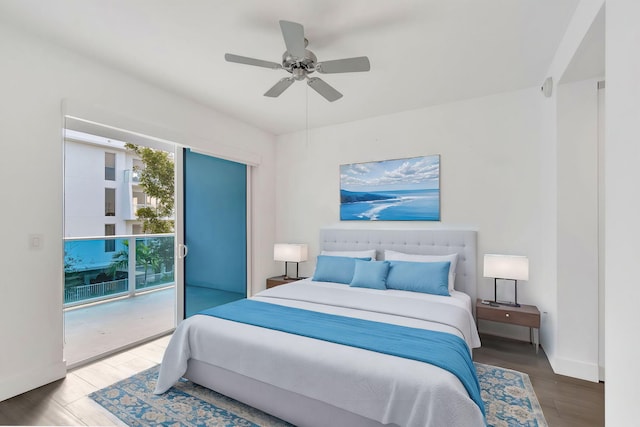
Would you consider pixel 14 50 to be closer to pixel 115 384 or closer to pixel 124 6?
pixel 124 6

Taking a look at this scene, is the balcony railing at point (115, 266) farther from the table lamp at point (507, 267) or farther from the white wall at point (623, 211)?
the white wall at point (623, 211)

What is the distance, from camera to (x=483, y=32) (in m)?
2.27

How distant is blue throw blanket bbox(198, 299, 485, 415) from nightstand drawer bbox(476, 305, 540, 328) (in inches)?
47.0

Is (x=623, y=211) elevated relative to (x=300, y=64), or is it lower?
lower

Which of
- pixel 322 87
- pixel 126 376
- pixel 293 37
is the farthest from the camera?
pixel 126 376

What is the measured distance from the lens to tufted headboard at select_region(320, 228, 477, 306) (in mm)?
3408

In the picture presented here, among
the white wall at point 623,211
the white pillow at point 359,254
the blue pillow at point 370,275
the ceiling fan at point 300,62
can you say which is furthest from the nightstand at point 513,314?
the ceiling fan at point 300,62

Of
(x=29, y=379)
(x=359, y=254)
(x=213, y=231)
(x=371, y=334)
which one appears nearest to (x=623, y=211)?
(x=371, y=334)

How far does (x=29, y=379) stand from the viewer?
7.55 feet

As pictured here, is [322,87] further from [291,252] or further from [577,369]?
[577,369]

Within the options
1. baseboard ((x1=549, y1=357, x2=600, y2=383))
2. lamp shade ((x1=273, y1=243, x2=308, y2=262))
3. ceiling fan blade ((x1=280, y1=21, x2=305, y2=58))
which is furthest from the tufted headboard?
ceiling fan blade ((x1=280, y1=21, x2=305, y2=58))

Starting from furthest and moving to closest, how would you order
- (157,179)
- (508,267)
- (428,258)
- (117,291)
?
1. (117,291)
2. (157,179)
3. (428,258)
4. (508,267)

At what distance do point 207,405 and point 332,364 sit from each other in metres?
1.06

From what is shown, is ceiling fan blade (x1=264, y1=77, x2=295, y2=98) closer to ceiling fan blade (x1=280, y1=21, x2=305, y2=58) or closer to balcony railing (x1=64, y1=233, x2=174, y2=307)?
ceiling fan blade (x1=280, y1=21, x2=305, y2=58)
